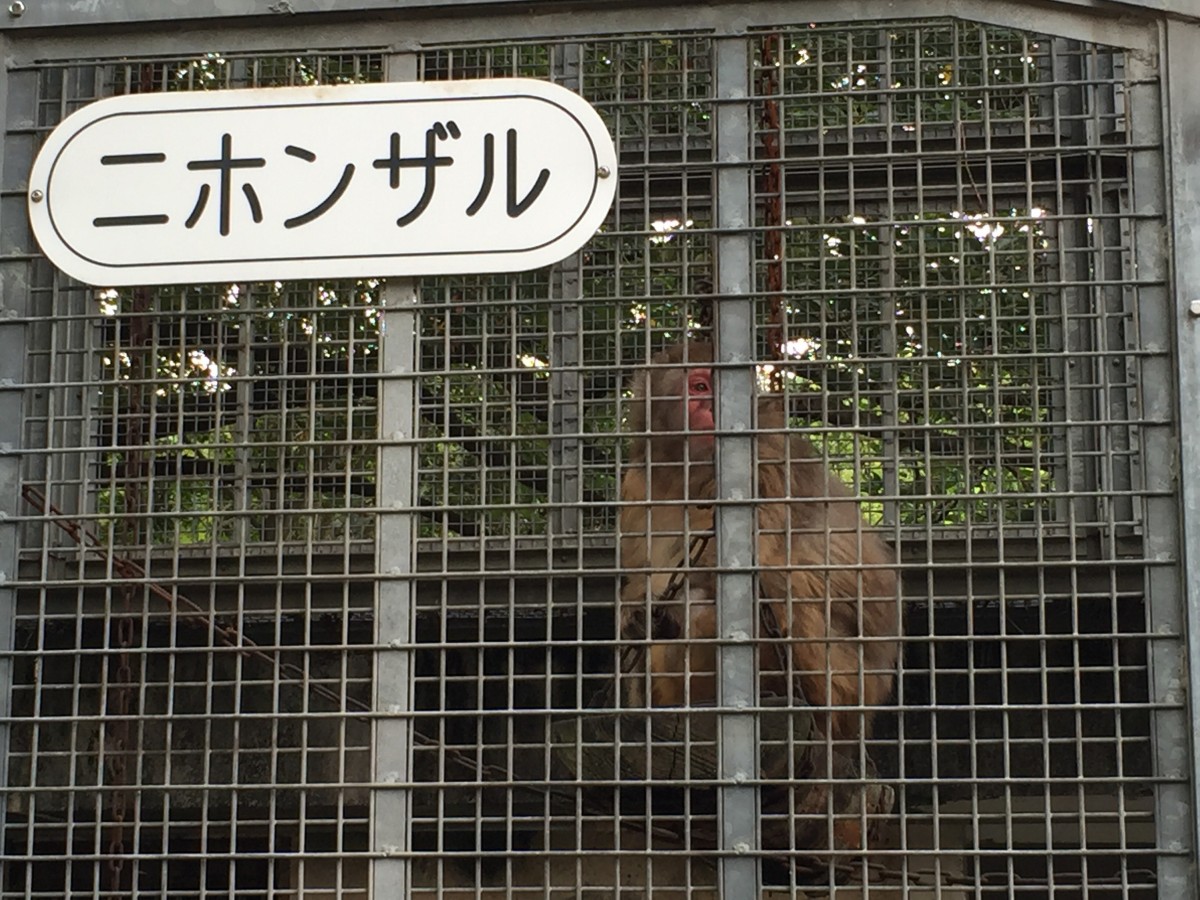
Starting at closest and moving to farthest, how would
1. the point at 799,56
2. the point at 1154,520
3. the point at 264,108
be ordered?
the point at 1154,520, the point at 264,108, the point at 799,56

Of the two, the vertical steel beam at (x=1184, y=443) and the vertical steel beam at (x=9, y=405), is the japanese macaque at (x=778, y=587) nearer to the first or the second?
the vertical steel beam at (x=1184, y=443)

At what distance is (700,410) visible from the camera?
211 inches

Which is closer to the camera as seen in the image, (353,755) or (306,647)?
(306,647)

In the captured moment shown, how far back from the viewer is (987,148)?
3.13 meters

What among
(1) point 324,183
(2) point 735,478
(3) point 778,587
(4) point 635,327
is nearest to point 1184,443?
(2) point 735,478

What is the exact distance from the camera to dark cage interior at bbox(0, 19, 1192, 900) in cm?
300

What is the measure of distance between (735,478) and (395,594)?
0.67 metres

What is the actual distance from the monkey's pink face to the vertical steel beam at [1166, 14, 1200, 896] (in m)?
2.17

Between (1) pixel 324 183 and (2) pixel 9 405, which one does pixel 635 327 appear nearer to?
(1) pixel 324 183

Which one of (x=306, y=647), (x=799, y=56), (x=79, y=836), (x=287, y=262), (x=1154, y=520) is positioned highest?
(x=799, y=56)

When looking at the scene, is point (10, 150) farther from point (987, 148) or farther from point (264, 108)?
point (987, 148)

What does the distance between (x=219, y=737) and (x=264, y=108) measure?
11.3 feet

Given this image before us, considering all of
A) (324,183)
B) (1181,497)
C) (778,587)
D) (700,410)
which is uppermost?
(324,183)

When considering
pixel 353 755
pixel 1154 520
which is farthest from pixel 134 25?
pixel 353 755
